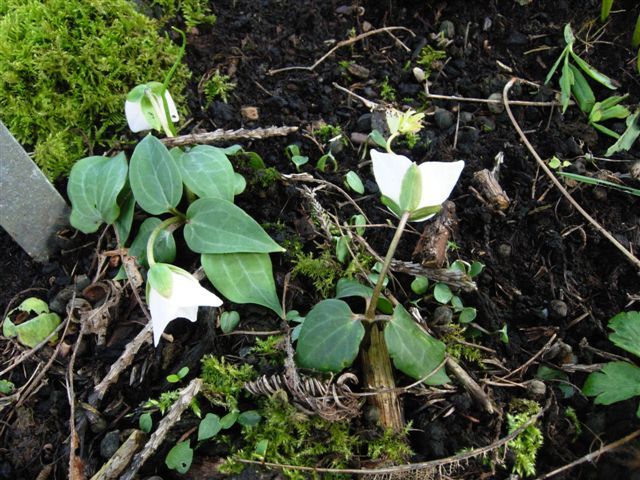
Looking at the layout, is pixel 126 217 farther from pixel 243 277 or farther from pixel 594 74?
pixel 594 74

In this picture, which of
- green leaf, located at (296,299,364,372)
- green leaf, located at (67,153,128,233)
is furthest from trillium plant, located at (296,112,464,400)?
green leaf, located at (67,153,128,233)

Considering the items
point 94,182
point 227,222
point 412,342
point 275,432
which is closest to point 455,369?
point 412,342

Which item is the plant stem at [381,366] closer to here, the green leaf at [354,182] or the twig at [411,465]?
the twig at [411,465]

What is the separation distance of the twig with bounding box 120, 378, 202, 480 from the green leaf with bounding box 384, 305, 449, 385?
0.37 metres

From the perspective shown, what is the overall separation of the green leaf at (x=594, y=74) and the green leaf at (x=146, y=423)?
1377 mm

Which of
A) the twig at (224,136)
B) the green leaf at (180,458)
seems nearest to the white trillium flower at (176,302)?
the green leaf at (180,458)

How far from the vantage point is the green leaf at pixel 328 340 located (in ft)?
3.30

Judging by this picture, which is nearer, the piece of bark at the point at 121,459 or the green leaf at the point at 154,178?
the piece of bark at the point at 121,459

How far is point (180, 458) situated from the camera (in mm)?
1027

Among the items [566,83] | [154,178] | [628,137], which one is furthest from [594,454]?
[154,178]

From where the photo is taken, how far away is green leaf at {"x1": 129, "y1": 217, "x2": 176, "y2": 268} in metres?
1.21

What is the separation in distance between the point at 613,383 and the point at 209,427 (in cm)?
77

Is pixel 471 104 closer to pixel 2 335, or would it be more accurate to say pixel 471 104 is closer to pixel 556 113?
pixel 556 113

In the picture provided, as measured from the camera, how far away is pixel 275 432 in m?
1.03
